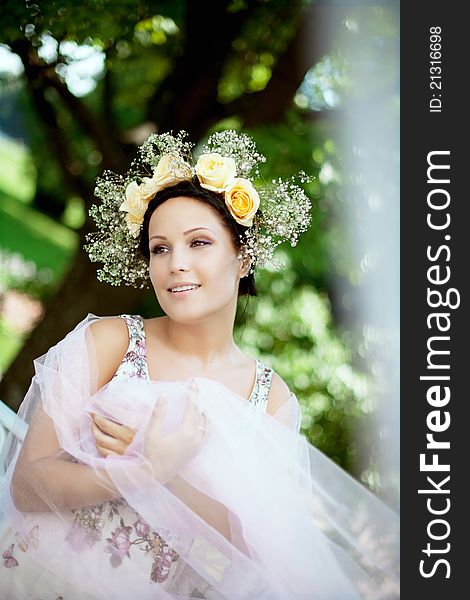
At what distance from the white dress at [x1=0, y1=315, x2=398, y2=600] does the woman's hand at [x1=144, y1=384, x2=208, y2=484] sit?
0.04 ft

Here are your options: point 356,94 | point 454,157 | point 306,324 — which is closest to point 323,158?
point 356,94

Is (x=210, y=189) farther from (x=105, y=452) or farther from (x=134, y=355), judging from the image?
(x=105, y=452)

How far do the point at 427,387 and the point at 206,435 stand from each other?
2.00 feet

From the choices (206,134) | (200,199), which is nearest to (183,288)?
(200,199)

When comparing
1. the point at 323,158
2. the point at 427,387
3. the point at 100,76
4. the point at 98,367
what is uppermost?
the point at 100,76

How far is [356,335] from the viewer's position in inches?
106

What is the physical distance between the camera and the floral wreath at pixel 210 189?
4.31 feet

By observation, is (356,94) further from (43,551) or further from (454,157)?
(43,551)

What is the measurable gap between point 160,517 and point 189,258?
39cm

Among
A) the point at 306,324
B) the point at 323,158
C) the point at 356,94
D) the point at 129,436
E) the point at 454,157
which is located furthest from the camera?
the point at 306,324

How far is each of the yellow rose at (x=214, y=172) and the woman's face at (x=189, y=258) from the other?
0.13 ft

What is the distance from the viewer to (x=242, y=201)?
1.31m

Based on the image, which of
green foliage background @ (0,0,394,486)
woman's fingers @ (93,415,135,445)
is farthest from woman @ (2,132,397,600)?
green foliage background @ (0,0,394,486)

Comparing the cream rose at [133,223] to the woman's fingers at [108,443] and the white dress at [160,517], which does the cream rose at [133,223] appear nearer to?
the white dress at [160,517]
